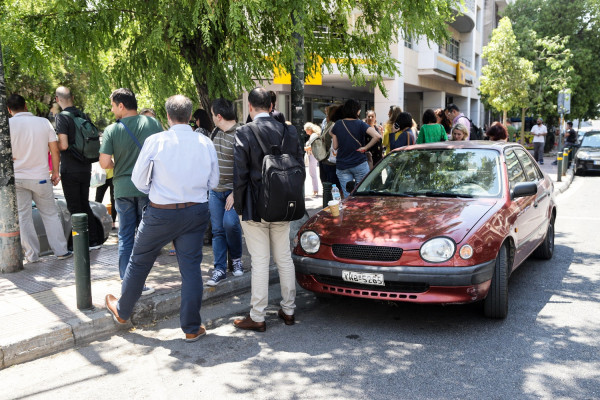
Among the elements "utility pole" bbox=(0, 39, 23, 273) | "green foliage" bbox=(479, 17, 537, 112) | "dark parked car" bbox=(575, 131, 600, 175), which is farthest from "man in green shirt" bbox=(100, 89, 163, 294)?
"green foliage" bbox=(479, 17, 537, 112)

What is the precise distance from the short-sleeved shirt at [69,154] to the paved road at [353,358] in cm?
271

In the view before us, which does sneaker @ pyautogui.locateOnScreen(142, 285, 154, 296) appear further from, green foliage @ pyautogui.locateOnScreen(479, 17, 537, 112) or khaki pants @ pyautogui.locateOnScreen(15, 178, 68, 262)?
green foliage @ pyautogui.locateOnScreen(479, 17, 537, 112)

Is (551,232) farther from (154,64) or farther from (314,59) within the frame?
(154,64)

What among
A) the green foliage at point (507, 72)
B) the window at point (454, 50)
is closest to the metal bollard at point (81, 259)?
the green foliage at point (507, 72)

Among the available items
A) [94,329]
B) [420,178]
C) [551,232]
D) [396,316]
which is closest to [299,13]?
[420,178]

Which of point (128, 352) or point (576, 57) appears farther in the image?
point (576, 57)

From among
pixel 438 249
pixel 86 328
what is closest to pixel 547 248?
pixel 438 249

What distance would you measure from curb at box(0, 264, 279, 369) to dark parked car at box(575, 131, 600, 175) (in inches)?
653

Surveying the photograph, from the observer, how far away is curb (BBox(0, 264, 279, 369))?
414cm

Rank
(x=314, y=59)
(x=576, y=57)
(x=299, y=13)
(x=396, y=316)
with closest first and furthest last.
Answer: (x=396, y=316), (x=299, y=13), (x=314, y=59), (x=576, y=57)

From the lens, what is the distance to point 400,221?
484 cm

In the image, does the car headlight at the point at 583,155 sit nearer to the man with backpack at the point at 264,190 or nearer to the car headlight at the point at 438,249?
the car headlight at the point at 438,249

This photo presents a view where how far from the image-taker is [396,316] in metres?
4.95

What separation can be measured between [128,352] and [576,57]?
3326cm
